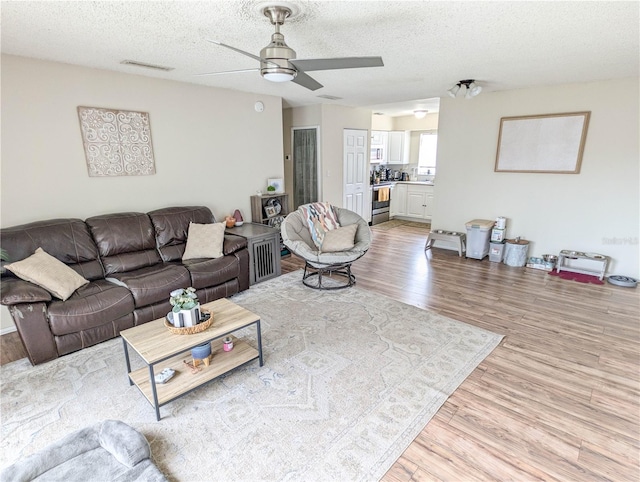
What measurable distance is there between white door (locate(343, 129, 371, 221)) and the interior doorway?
27.0 inches

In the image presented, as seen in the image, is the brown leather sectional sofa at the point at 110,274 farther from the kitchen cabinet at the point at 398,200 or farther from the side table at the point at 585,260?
the kitchen cabinet at the point at 398,200

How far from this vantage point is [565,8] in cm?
208

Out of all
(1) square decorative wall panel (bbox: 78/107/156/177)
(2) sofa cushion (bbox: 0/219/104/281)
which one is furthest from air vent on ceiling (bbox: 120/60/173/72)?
(2) sofa cushion (bbox: 0/219/104/281)

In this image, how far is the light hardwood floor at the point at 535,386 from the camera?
1.79 metres

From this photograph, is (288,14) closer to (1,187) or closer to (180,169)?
(180,169)

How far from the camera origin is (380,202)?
25.6 ft

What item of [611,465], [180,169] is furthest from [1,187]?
[611,465]

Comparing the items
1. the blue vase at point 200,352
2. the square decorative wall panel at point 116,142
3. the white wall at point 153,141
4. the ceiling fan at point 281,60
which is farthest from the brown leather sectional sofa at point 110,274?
the ceiling fan at point 281,60

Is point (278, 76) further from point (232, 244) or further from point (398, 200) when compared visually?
point (398, 200)

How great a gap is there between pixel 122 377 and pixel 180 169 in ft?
8.51

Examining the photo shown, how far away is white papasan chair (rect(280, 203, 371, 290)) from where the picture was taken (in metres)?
3.97

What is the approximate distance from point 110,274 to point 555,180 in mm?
5489

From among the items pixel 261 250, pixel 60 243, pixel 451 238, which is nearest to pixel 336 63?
pixel 261 250

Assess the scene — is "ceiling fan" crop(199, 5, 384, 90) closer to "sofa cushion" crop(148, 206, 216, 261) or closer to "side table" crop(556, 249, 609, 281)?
"sofa cushion" crop(148, 206, 216, 261)
